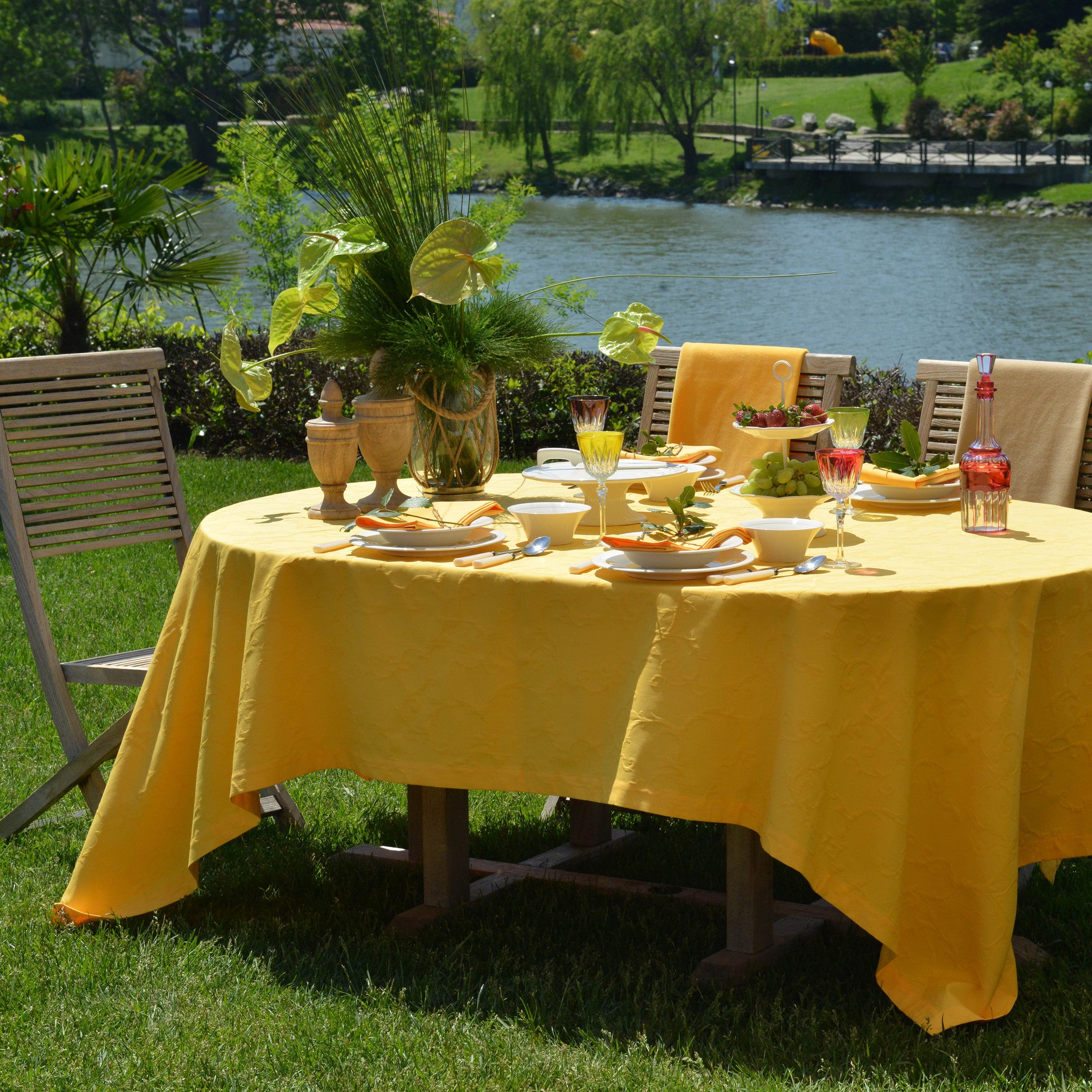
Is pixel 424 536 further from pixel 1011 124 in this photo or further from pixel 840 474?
pixel 1011 124

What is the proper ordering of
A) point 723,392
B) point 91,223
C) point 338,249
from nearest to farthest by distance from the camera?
point 338,249 < point 723,392 < point 91,223

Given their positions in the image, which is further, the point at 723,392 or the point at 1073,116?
the point at 1073,116

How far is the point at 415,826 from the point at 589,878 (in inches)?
14.7

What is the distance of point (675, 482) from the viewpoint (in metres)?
2.38

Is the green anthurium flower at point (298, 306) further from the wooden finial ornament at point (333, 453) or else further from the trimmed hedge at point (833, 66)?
the trimmed hedge at point (833, 66)

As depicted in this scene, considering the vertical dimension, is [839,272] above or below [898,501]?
below

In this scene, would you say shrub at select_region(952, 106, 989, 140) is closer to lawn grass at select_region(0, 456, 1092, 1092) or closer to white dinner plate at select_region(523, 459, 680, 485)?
white dinner plate at select_region(523, 459, 680, 485)

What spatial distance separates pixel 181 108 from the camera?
2909 centimetres

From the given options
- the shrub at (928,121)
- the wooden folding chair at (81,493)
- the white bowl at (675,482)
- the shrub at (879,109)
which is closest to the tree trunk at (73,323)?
the wooden folding chair at (81,493)

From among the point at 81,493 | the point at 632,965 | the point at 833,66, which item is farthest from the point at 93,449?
the point at 833,66

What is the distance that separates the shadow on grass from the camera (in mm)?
1883

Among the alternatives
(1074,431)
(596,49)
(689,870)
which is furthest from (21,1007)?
(596,49)

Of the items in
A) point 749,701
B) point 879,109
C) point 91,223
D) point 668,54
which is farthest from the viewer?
point 879,109

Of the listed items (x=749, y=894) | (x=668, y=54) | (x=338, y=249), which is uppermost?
(x=668, y=54)
